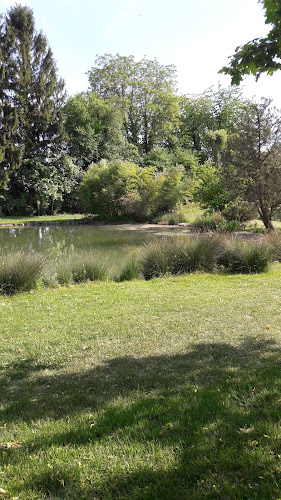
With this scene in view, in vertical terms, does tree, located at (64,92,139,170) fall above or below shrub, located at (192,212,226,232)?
above

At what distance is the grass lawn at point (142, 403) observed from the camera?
6.31ft

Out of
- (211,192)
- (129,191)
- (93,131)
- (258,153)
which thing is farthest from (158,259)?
(93,131)

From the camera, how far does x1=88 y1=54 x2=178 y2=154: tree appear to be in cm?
3984

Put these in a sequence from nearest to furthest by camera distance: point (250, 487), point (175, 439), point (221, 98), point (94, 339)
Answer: point (250, 487), point (175, 439), point (94, 339), point (221, 98)

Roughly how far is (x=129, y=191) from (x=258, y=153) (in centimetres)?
1098

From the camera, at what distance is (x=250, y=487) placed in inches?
70.5

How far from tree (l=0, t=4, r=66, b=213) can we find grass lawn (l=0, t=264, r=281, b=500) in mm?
26137

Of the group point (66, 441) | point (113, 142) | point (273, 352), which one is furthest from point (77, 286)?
point (113, 142)

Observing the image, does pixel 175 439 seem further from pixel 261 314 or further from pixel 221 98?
pixel 221 98

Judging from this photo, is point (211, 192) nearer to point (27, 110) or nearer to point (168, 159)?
point (168, 159)

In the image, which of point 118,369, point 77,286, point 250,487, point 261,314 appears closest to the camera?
point 250,487

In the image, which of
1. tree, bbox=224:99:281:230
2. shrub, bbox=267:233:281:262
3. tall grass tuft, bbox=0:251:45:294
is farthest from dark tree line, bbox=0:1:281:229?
tall grass tuft, bbox=0:251:45:294

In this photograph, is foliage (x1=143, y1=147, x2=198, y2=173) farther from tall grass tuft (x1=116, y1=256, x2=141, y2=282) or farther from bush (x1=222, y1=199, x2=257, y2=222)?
tall grass tuft (x1=116, y1=256, x2=141, y2=282)

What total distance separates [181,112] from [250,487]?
48771 mm
